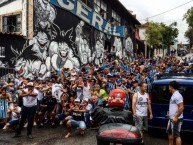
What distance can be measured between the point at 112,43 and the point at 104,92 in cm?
1709

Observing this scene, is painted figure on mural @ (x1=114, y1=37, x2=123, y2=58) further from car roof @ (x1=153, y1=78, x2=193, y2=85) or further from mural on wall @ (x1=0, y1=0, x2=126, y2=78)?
car roof @ (x1=153, y1=78, x2=193, y2=85)

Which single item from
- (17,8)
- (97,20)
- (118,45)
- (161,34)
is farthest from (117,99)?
(161,34)

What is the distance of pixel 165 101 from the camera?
8398 mm

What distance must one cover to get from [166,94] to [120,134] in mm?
4192

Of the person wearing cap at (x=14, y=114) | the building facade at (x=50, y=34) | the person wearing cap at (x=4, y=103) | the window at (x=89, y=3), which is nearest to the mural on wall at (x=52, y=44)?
the building facade at (x=50, y=34)

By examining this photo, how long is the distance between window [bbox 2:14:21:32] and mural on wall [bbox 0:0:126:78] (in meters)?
0.89

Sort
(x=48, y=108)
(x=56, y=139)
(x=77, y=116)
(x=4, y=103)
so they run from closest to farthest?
(x=56, y=139) → (x=77, y=116) → (x=4, y=103) → (x=48, y=108)

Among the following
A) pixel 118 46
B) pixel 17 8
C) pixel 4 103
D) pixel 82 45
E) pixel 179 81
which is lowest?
pixel 4 103

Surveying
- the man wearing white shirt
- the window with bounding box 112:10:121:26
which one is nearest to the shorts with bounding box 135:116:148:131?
the man wearing white shirt

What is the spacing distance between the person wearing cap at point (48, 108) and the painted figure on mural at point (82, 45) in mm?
9111

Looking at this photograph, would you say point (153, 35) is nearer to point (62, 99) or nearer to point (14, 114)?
point (62, 99)

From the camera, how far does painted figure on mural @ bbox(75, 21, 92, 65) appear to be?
20.1m

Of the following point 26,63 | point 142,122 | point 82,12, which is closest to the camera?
point 142,122

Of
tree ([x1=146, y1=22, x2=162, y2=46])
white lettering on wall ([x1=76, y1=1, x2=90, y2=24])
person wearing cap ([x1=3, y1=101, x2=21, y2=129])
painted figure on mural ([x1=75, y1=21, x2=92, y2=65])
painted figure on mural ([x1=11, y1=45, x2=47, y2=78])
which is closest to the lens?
person wearing cap ([x1=3, y1=101, x2=21, y2=129])
